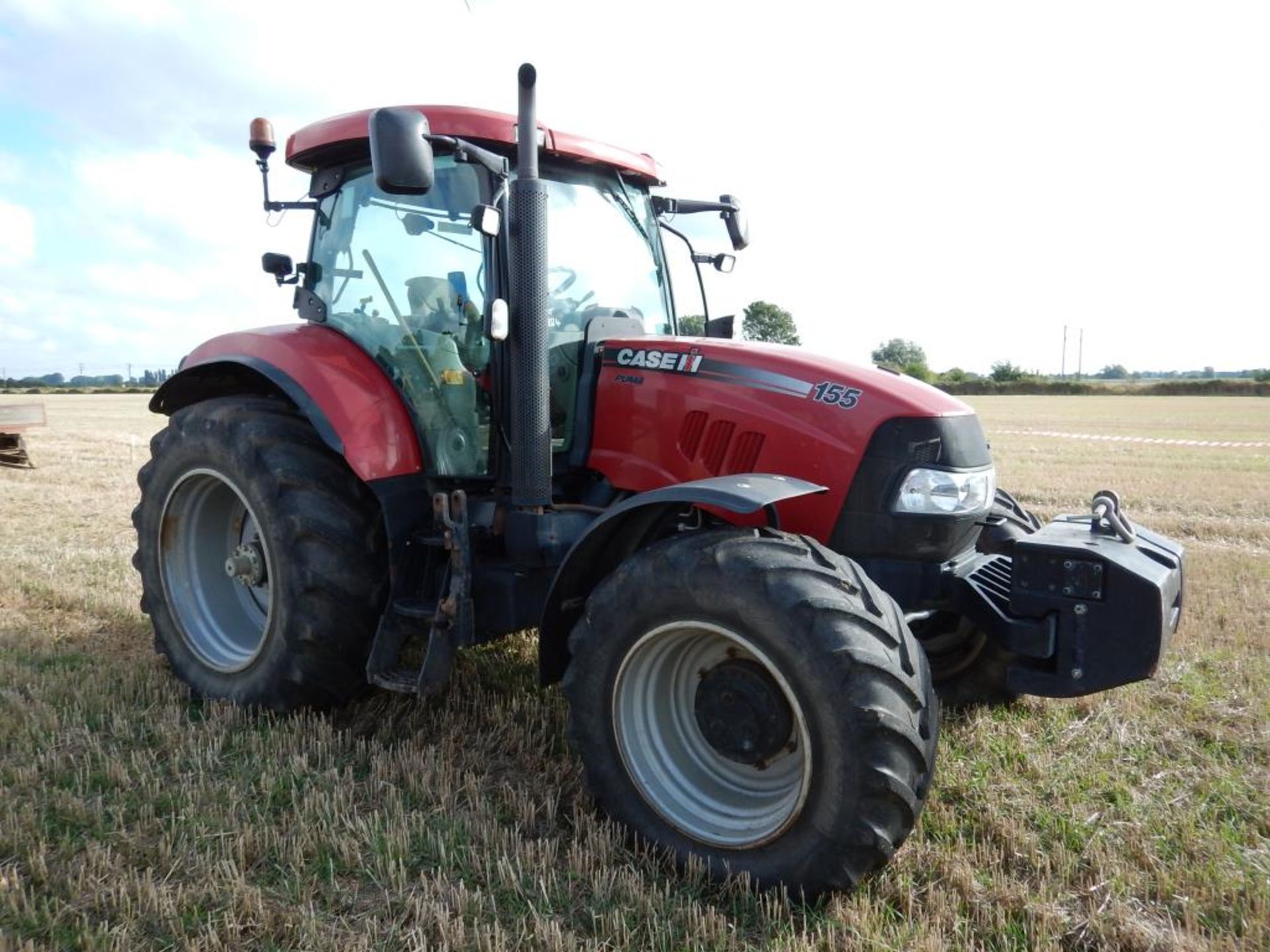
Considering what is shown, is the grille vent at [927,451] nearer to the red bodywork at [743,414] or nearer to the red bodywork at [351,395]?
the red bodywork at [743,414]

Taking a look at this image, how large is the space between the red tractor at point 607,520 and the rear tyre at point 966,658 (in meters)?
0.02

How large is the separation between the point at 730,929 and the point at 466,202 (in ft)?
8.67

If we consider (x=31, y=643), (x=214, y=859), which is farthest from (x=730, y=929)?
(x=31, y=643)

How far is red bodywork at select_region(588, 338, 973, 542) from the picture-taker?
309cm

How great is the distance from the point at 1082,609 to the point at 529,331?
2030 millimetres

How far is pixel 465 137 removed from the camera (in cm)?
351

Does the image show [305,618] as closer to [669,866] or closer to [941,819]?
[669,866]

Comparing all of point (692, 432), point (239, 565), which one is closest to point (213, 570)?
point (239, 565)

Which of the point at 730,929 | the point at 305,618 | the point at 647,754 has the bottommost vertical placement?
the point at 730,929

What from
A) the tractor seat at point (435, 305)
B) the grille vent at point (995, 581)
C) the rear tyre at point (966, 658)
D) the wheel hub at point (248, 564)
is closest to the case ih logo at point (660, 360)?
the tractor seat at point (435, 305)

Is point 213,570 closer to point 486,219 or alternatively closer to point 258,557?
point 258,557

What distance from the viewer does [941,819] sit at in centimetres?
312

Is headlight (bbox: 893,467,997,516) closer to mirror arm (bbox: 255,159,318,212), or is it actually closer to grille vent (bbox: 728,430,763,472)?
grille vent (bbox: 728,430,763,472)

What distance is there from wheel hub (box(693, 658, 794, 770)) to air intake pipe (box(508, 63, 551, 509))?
1017 mm
